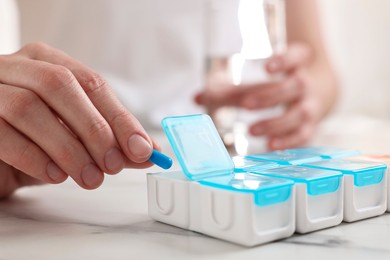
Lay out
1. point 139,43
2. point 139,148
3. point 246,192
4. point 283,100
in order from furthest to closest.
Result: point 139,43 → point 283,100 → point 139,148 → point 246,192

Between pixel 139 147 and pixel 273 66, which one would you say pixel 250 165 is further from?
pixel 273 66

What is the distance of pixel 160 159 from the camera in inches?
24.9

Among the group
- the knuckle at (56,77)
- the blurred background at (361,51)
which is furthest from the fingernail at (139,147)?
the blurred background at (361,51)

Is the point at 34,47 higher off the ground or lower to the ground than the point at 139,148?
higher

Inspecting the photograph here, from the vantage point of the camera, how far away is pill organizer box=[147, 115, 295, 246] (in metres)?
0.52

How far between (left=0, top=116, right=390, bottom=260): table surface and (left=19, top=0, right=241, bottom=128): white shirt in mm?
842

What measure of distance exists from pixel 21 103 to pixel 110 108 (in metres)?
0.10

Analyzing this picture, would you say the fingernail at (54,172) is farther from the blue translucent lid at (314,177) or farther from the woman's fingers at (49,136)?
the blue translucent lid at (314,177)

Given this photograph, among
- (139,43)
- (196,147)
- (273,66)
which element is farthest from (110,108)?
(139,43)

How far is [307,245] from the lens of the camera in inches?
21.0

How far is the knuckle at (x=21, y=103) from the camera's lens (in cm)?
66

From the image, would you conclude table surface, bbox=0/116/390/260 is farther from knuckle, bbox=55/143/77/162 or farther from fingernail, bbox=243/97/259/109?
fingernail, bbox=243/97/259/109

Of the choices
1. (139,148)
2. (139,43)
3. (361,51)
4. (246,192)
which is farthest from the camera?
(361,51)

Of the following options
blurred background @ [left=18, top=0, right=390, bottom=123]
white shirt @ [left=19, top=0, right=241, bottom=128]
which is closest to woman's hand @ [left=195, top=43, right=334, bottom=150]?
white shirt @ [left=19, top=0, right=241, bottom=128]
